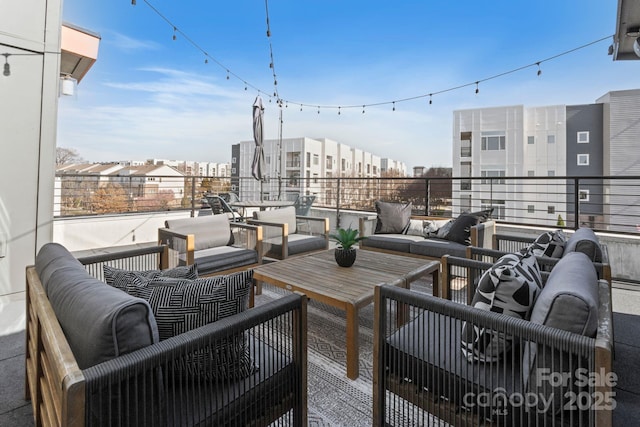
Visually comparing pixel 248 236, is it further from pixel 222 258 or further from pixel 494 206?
pixel 494 206

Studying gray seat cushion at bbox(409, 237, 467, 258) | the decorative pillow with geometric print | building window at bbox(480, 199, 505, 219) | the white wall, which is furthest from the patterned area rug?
the white wall

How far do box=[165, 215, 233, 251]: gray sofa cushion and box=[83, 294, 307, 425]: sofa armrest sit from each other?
86.7 inches

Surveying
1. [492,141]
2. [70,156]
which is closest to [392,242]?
[70,156]

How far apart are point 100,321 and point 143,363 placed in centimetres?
15

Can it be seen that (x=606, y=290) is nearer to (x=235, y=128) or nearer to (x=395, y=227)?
(x=395, y=227)

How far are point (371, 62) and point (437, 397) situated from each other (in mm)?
8328

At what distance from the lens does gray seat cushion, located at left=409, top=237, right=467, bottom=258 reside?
11.0ft

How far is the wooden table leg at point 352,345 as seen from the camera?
186 cm

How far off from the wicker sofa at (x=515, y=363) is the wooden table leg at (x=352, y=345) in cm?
44

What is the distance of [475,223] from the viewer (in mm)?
3568

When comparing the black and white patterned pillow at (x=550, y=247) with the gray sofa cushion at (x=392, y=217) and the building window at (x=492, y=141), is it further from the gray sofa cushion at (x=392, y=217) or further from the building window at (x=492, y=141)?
the building window at (x=492, y=141)

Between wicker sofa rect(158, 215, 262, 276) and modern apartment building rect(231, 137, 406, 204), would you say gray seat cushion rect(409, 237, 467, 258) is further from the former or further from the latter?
modern apartment building rect(231, 137, 406, 204)

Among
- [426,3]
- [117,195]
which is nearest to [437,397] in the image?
[117,195]

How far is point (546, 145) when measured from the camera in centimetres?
1761
